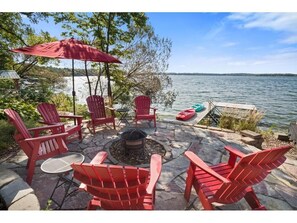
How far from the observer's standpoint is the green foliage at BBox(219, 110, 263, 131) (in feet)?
16.5

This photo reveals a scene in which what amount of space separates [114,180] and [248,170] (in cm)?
117

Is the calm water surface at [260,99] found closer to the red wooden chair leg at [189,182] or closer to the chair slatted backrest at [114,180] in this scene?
the red wooden chair leg at [189,182]

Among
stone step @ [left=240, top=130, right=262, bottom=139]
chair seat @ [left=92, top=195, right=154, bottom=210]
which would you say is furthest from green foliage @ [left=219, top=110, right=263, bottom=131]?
chair seat @ [left=92, top=195, right=154, bottom=210]

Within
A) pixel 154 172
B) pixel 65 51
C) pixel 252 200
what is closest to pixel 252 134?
pixel 252 200

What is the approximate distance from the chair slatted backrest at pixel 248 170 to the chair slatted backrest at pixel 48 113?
126 inches

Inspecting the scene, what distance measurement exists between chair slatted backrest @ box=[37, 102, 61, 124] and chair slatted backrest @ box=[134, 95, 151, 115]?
2.08m

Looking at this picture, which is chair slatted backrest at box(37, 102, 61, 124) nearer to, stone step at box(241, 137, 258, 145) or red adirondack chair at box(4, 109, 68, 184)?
red adirondack chair at box(4, 109, 68, 184)

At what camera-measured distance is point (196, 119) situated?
315 inches

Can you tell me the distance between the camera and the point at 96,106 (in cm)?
473

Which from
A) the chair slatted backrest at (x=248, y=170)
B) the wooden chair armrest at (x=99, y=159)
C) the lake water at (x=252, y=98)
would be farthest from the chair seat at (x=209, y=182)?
the lake water at (x=252, y=98)

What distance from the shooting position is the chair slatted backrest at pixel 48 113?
3493 mm

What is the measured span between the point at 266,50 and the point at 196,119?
11.6 feet
